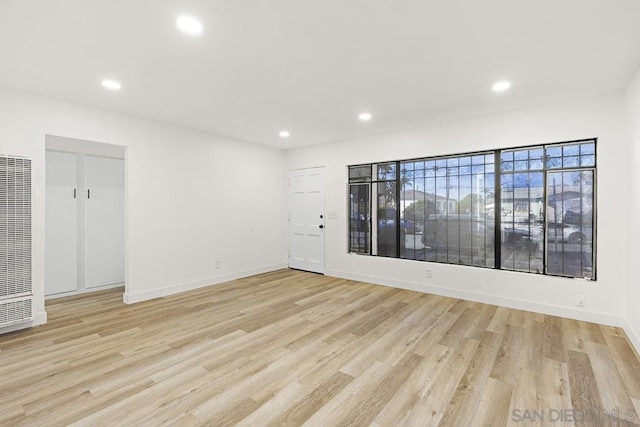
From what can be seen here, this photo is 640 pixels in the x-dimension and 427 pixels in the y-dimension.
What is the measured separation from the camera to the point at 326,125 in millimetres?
4754

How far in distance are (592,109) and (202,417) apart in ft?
15.8

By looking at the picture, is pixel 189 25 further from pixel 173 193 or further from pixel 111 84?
pixel 173 193

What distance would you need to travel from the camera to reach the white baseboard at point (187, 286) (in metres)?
4.24

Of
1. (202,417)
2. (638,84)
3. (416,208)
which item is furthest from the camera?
(416,208)

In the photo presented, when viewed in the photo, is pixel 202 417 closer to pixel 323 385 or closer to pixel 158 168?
pixel 323 385

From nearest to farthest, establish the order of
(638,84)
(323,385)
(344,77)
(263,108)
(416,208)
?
(323,385) < (638,84) < (344,77) < (263,108) < (416,208)

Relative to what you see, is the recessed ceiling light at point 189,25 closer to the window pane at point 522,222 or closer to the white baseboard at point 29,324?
the white baseboard at point 29,324

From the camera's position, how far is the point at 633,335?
115 inches

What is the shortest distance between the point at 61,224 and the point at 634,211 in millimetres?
7015

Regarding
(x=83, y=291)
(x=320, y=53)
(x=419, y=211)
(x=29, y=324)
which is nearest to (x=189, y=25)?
(x=320, y=53)

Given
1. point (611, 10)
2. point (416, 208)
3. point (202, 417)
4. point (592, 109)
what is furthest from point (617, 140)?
point (202, 417)

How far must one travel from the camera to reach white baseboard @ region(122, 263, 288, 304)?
4.24m

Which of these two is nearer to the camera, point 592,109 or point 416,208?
point 592,109

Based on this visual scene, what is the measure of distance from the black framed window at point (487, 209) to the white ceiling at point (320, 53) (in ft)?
2.79
